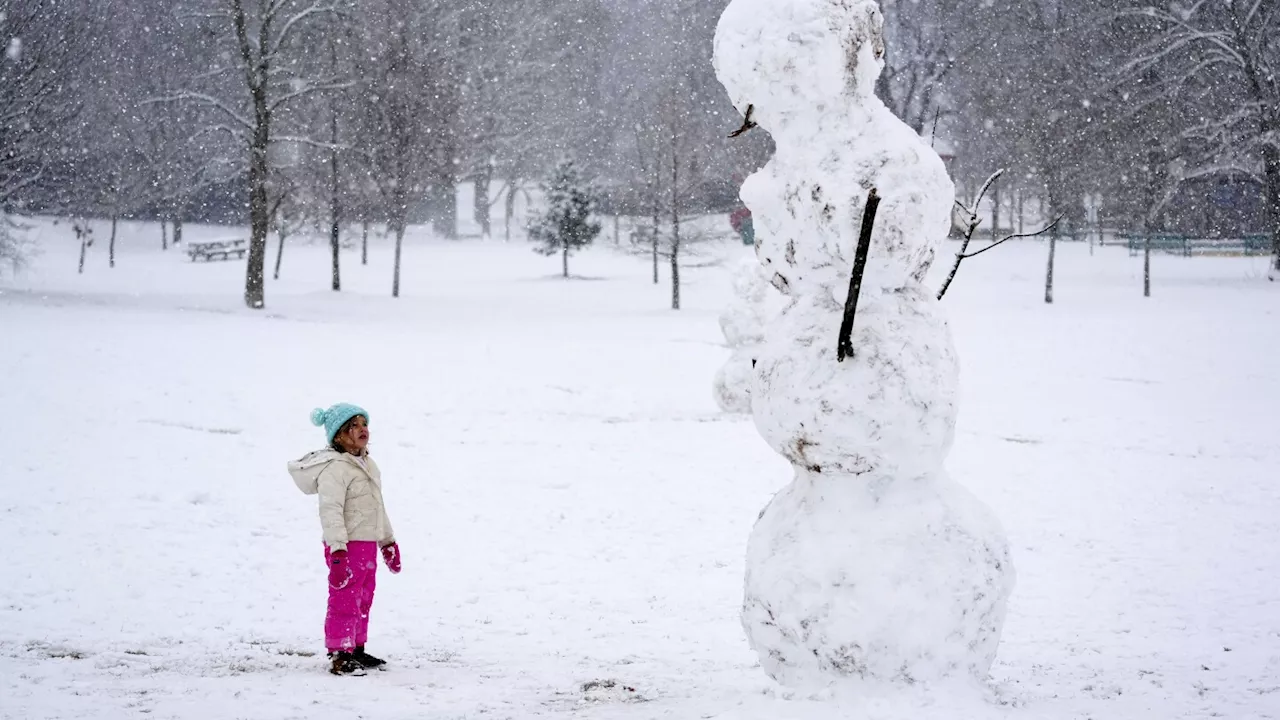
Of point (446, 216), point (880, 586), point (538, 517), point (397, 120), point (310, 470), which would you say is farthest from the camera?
point (446, 216)

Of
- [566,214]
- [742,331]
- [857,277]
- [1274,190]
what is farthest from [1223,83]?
[857,277]

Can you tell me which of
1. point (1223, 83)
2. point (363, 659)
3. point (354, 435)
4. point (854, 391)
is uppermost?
point (1223, 83)

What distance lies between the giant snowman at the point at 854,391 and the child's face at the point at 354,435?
7.90 ft

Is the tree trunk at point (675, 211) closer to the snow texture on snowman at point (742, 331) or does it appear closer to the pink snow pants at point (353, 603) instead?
the snow texture on snowman at point (742, 331)

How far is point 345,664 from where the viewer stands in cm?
539

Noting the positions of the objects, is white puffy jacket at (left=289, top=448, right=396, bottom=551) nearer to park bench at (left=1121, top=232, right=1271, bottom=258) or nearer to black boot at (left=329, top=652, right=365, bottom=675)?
black boot at (left=329, top=652, right=365, bottom=675)

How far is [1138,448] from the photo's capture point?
42.7 feet

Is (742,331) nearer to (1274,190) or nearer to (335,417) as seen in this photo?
(335,417)

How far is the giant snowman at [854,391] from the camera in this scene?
4176 mm

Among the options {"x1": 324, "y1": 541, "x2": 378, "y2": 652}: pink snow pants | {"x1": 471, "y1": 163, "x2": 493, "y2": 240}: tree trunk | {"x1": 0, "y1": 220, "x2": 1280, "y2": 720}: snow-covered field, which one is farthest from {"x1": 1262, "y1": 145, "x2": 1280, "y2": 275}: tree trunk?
{"x1": 471, "y1": 163, "x2": 493, "y2": 240}: tree trunk

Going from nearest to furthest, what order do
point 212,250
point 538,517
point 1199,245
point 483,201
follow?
point 538,517
point 1199,245
point 212,250
point 483,201

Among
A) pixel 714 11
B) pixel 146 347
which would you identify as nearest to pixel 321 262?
pixel 714 11

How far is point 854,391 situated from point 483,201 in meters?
Result: 57.7

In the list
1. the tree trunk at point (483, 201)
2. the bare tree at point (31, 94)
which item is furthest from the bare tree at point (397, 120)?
the tree trunk at point (483, 201)
